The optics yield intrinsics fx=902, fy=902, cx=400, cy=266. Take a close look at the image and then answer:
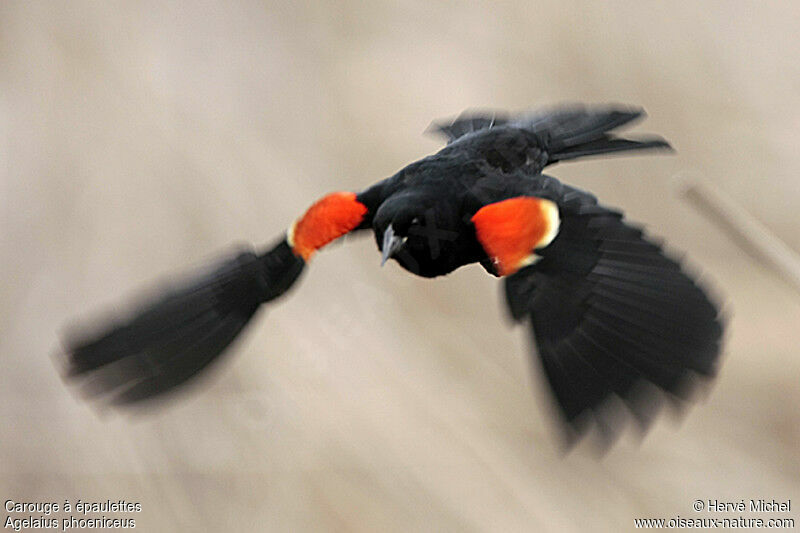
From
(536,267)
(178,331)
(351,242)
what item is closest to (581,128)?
(536,267)

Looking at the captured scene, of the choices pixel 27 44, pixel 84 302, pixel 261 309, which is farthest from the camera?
pixel 27 44

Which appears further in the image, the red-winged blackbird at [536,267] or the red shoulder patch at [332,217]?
the red shoulder patch at [332,217]

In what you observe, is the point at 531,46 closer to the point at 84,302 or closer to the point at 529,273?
the point at 84,302

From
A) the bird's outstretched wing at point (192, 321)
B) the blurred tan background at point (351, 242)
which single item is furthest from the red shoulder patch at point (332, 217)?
the blurred tan background at point (351, 242)

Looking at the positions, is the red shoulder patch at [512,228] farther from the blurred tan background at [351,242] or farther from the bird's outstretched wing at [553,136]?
the blurred tan background at [351,242]

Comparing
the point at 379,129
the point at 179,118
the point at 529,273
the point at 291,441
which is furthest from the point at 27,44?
the point at 529,273

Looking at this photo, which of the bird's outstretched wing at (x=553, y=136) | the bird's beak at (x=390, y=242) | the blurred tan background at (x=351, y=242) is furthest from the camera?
the blurred tan background at (x=351, y=242)

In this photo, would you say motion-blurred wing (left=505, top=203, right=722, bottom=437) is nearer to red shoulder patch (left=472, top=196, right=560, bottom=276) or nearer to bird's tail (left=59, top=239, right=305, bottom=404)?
red shoulder patch (left=472, top=196, right=560, bottom=276)
